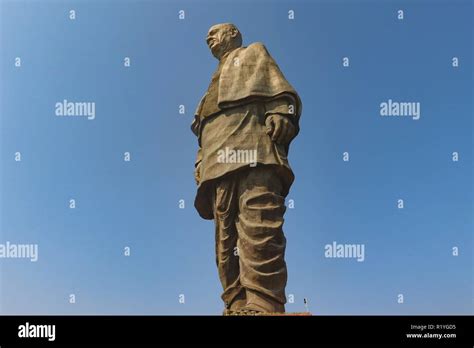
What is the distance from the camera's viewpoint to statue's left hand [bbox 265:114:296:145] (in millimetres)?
14406

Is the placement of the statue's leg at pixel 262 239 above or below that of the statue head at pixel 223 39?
below

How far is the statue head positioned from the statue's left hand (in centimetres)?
185

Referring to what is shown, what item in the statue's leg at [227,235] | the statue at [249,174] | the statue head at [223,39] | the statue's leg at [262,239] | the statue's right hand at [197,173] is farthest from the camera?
the statue head at [223,39]

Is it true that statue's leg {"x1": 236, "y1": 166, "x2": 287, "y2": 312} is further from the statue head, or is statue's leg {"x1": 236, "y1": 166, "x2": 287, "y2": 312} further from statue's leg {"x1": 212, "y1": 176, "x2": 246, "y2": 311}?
the statue head

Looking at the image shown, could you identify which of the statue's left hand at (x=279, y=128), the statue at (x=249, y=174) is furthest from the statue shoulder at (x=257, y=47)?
the statue's left hand at (x=279, y=128)

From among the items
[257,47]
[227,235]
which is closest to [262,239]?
[227,235]

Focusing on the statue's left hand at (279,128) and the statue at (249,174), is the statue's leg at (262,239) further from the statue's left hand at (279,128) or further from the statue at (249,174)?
the statue's left hand at (279,128)

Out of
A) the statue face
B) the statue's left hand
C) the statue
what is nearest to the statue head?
the statue face

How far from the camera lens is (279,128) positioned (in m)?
14.4

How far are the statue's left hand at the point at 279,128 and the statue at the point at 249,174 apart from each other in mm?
18

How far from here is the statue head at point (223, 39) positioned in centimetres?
1555

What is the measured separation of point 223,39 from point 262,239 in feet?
13.4
